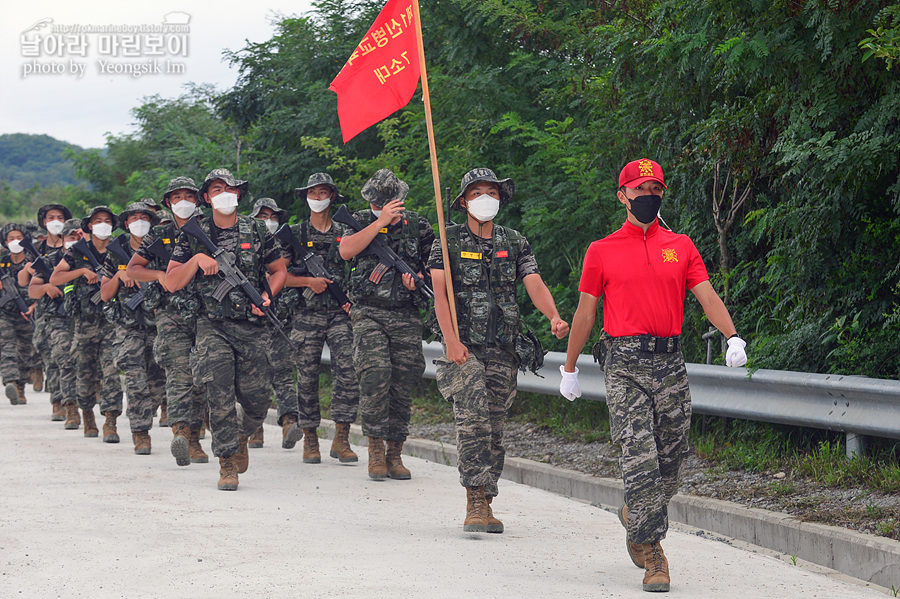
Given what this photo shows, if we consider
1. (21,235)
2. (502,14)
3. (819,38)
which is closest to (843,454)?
(819,38)

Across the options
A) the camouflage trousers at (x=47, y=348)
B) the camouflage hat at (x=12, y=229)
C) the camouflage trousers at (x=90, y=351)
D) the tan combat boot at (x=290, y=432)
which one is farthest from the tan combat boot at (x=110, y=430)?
the camouflage hat at (x=12, y=229)

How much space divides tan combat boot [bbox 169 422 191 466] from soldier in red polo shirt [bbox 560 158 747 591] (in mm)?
4707

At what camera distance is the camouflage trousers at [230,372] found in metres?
8.45

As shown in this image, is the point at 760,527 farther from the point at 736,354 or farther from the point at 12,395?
the point at 12,395

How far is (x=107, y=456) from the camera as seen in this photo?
10391 millimetres

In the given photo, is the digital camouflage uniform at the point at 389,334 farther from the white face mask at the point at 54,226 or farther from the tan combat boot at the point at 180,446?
the white face mask at the point at 54,226

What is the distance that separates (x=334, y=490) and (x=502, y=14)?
6753 mm

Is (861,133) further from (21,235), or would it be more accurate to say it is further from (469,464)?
(21,235)

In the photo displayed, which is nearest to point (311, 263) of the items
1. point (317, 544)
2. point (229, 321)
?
point (229, 321)

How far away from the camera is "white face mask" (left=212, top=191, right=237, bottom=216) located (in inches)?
342

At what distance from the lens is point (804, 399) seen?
740 centimetres

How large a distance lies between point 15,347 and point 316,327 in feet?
28.1

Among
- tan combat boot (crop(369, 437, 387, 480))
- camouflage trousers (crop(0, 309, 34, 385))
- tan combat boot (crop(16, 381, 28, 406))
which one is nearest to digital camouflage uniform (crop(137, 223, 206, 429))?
tan combat boot (crop(369, 437, 387, 480))

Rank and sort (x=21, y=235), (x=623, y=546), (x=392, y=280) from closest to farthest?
(x=623, y=546)
(x=392, y=280)
(x=21, y=235)
